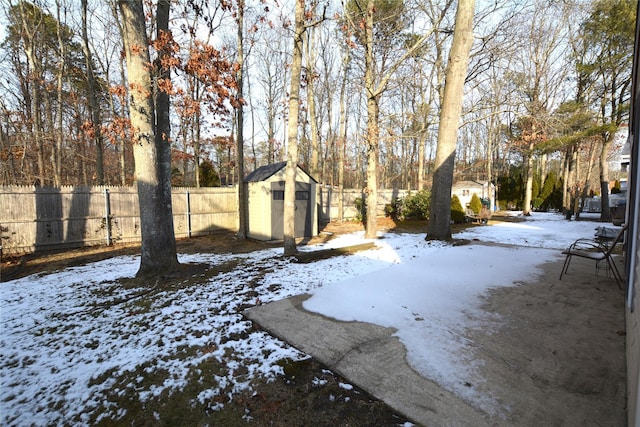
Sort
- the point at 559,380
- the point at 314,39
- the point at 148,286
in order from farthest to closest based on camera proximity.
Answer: the point at 314,39
the point at 148,286
the point at 559,380

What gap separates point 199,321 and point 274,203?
6.30m

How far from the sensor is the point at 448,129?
26.9ft

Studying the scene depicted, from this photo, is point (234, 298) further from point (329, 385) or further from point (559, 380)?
point (559, 380)

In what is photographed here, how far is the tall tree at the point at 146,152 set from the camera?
4730mm

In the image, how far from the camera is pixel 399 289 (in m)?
4.20

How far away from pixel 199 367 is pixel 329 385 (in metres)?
1.15

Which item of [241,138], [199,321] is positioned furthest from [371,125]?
[199,321]

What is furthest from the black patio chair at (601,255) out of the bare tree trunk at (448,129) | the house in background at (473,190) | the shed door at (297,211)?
the house in background at (473,190)

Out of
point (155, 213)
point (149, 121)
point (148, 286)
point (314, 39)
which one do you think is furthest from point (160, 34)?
point (314, 39)

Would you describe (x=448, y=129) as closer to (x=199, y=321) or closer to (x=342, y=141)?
(x=199, y=321)

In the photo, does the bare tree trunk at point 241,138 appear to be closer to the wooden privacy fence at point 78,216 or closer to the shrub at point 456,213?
the wooden privacy fence at point 78,216

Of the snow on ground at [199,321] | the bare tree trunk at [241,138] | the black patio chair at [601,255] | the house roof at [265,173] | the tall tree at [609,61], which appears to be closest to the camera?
the snow on ground at [199,321]

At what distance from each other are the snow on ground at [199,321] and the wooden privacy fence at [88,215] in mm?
3069

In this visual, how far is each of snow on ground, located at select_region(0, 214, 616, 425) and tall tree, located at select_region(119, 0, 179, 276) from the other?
2.80ft
